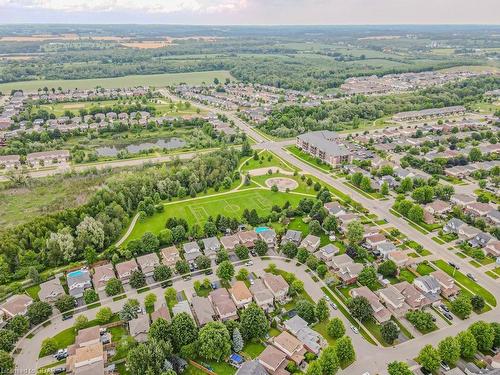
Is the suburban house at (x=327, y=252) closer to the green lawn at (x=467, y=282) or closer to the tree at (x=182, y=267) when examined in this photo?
the green lawn at (x=467, y=282)

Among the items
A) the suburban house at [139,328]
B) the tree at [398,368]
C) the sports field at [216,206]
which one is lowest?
the sports field at [216,206]

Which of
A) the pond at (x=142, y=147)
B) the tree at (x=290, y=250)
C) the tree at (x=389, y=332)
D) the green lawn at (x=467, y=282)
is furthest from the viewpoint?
the pond at (x=142, y=147)

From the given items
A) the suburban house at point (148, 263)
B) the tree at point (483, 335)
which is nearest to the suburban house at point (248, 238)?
the suburban house at point (148, 263)

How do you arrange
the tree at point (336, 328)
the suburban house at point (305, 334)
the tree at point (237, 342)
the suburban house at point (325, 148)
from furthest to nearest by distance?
the suburban house at point (325, 148) < the tree at point (336, 328) < the suburban house at point (305, 334) < the tree at point (237, 342)

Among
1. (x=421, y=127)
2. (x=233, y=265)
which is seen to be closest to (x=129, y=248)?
(x=233, y=265)

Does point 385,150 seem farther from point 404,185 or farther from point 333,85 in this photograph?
point 333,85

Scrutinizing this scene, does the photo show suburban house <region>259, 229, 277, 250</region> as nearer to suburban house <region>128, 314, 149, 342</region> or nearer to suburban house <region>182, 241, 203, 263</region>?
suburban house <region>182, 241, 203, 263</region>

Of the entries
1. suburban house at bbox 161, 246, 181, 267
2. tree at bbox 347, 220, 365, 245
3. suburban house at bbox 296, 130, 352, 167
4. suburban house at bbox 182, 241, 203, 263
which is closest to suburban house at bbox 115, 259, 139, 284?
suburban house at bbox 161, 246, 181, 267

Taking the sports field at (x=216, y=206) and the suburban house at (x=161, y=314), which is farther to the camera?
the sports field at (x=216, y=206)
